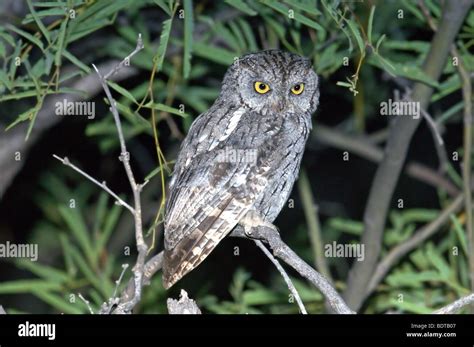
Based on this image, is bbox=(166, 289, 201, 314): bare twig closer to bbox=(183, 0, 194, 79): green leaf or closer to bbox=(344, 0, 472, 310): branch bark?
bbox=(183, 0, 194, 79): green leaf

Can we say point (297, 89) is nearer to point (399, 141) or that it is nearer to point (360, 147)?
point (399, 141)

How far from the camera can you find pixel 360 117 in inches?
172

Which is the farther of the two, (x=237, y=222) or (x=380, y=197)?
(x=380, y=197)

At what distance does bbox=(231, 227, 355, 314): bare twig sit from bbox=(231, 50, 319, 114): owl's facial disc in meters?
0.49

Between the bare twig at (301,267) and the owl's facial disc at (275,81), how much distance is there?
Answer: 0.49 meters

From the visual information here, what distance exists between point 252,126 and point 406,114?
2.06 feet

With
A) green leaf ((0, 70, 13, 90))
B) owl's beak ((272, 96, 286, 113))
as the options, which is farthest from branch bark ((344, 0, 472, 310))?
green leaf ((0, 70, 13, 90))

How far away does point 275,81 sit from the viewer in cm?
310

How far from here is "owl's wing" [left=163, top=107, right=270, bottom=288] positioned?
2.86 m

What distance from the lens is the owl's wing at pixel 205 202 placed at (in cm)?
286

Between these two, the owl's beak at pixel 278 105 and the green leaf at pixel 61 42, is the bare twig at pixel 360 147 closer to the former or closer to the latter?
the owl's beak at pixel 278 105
